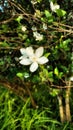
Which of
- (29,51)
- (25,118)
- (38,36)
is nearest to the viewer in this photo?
(29,51)

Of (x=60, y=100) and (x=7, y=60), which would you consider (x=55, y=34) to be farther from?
(x=60, y=100)

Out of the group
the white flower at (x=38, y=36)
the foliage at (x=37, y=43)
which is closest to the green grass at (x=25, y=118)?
the foliage at (x=37, y=43)

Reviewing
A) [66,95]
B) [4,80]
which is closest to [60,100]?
[66,95]

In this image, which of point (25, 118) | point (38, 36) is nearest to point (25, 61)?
point (38, 36)

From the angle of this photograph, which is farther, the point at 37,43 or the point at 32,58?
the point at 37,43

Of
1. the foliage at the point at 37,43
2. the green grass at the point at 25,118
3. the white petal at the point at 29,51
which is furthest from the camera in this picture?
the green grass at the point at 25,118

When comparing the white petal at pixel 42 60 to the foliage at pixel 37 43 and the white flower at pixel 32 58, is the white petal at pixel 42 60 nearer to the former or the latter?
the white flower at pixel 32 58

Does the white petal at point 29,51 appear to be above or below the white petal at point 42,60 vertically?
above

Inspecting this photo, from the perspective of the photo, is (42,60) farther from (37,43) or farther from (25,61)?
(37,43)
